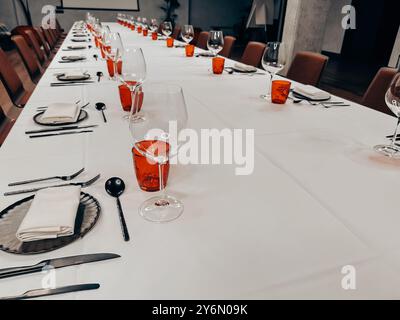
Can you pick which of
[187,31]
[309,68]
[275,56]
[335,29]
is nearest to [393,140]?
[275,56]

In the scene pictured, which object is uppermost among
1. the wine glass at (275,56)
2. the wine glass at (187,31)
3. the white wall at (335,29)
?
the wine glass at (275,56)

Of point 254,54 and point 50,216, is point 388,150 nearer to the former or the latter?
point 50,216

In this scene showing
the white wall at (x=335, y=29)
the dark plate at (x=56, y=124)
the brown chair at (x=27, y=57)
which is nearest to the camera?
the dark plate at (x=56, y=124)

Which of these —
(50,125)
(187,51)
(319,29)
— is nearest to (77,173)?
(50,125)

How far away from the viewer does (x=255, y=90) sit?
1621 millimetres

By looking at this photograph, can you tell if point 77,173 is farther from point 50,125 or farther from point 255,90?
point 255,90

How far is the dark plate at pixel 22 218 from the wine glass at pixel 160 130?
101 millimetres

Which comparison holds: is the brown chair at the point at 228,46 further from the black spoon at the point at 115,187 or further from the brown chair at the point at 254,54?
the black spoon at the point at 115,187

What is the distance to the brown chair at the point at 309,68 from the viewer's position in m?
2.05

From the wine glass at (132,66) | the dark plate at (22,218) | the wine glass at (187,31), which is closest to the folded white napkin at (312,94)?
the wine glass at (132,66)

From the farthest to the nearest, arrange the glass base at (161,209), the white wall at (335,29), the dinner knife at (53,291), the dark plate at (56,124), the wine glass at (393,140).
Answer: the white wall at (335,29) < the dark plate at (56,124) < the wine glass at (393,140) < the glass base at (161,209) < the dinner knife at (53,291)

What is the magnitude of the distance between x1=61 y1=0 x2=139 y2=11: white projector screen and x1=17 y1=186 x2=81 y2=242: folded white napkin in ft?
36.9

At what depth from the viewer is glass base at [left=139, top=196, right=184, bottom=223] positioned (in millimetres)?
641

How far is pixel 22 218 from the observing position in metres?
0.61
